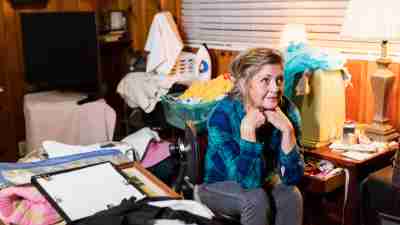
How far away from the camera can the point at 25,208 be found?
145 centimetres

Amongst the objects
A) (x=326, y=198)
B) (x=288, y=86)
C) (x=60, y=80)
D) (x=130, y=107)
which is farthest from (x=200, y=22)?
Result: (x=326, y=198)

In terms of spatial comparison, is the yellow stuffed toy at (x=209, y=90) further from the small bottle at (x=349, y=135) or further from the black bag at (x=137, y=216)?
the black bag at (x=137, y=216)

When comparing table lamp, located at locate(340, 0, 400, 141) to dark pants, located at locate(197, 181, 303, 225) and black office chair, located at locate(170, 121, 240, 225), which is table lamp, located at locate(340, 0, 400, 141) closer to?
dark pants, located at locate(197, 181, 303, 225)

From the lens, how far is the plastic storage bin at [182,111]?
270cm

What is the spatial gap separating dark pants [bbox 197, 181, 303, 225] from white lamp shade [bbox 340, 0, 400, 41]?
0.73m

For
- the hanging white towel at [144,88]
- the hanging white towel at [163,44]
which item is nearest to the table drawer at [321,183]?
the hanging white towel at [144,88]

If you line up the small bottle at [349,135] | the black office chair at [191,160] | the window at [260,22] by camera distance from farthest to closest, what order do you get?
the window at [260,22] < the small bottle at [349,135] < the black office chair at [191,160]

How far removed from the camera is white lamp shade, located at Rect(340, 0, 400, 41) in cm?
190

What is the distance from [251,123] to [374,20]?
2.31 ft

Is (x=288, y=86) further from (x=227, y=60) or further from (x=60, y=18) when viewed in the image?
(x=60, y=18)

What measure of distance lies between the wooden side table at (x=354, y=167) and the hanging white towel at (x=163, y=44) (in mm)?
1600

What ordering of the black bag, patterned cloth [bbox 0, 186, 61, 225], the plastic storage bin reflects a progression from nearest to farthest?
the black bag, patterned cloth [bbox 0, 186, 61, 225], the plastic storage bin

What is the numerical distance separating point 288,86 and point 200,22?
5.24 feet

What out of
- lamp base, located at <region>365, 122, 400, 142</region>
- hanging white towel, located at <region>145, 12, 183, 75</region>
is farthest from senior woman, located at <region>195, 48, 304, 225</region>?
hanging white towel, located at <region>145, 12, 183, 75</region>
